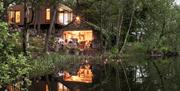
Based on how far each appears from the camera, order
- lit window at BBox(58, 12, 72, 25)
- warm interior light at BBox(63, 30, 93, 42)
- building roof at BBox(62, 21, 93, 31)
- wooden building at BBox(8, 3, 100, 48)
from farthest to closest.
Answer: warm interior light at BBox(63, 30, 93, 42) → building roof at BBox(62, 21, 93, 31) → lit window at BBox(58, 12, 72, 25) → wooden building at BBox(8, 3, 100, 48)

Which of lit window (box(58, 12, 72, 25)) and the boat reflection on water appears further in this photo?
lit window (box(58, 12, 72, 25))

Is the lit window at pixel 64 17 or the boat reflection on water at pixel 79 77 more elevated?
the lit window at pixel 64 17

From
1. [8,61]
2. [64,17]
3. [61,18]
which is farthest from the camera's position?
[64,17]

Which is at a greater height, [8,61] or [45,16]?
[45,16]

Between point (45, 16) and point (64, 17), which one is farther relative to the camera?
point (64, 17)

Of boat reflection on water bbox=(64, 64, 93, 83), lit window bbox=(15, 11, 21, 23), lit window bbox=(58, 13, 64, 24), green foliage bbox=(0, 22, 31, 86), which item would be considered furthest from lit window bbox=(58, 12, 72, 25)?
green foliage bbox=(0, 22, 31, 86)

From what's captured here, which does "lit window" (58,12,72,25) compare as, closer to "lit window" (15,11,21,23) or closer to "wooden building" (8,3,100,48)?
"wooden building" (8,3,100,48)

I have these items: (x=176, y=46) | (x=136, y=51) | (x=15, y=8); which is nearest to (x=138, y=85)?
(x=136, y=51)

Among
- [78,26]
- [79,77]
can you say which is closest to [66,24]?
[78,26]

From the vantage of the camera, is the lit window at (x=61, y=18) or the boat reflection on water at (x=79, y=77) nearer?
the boat reflection on water at (x=79, y=77)

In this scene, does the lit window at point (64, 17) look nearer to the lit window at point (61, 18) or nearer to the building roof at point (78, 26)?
the lit window at point (61, 18)

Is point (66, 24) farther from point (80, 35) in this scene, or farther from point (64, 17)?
point (80, 35)

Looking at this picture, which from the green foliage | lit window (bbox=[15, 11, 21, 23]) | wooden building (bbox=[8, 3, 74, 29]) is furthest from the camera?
lit window (bbox=[15, 11, 21, 23])


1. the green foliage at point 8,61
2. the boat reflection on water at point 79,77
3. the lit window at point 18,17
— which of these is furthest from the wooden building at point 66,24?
the green foliage at point 8,61
